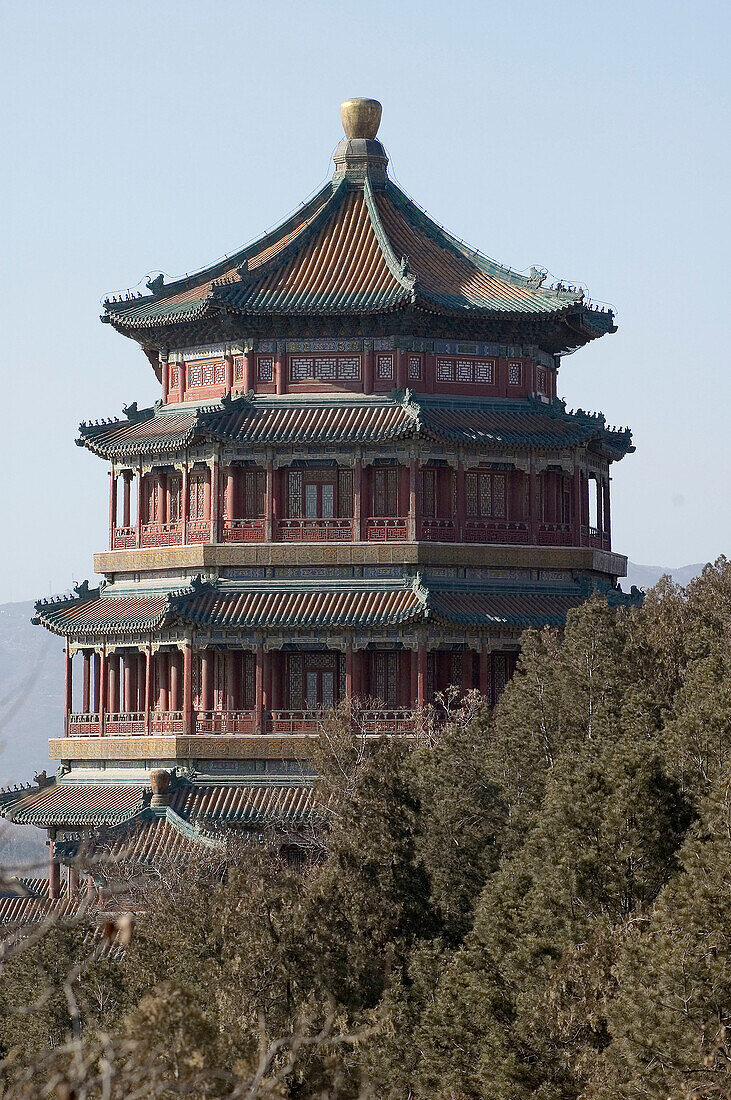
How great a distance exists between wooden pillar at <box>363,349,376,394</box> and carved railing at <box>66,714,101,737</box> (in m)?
10.6

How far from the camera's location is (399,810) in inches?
1419

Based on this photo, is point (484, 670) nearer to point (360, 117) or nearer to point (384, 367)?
point (384, 367)

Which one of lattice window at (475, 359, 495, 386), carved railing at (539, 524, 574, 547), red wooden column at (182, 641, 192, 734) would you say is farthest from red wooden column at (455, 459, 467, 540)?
red wooden column at (182, 641, 192, 734)

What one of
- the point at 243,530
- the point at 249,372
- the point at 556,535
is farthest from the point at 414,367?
the point at 243,530

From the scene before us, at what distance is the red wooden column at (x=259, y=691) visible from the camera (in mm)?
50562

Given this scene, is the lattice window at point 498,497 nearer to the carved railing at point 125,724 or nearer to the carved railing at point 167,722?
the carved railing at point 167,722

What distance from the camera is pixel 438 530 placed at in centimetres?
5209

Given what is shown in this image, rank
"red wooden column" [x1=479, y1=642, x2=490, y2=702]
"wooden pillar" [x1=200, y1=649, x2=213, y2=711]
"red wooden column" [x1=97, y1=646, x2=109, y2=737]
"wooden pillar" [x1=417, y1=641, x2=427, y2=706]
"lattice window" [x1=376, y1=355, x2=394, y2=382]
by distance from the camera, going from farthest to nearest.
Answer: "red wooden column" [x1=97, y1=646, x2=109, y2=737]
"lattice window" [x1=376, y1=355, x2=394, y2=382]
"wooden pillar" [x1=200, y1=649, x2=213, y2=711]
"red wooden column" [x1=479, y1=642, x2=490, y2=702]
"wooden pillar" [x1=417, y1=641, x2=427, y2=706]

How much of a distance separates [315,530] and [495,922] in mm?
20266

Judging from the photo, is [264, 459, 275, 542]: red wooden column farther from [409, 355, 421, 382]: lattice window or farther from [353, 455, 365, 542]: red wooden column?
[409, 355, 421, 382]: lattice window

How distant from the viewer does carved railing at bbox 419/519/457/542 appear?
51.8m

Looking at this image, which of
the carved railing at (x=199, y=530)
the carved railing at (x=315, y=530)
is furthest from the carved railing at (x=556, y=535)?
the carved railing at (x=199, y=530)

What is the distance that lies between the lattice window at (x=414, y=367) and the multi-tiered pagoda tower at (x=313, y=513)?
49mm

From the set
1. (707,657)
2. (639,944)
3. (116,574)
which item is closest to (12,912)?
(116,574)
